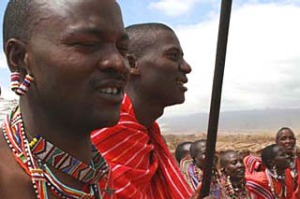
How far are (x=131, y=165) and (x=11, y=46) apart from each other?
144 centimetres

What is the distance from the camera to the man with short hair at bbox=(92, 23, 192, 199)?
10.2 ft

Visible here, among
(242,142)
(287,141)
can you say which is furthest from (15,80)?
(242,142)

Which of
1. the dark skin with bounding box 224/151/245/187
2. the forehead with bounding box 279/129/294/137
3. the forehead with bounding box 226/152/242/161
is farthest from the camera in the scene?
the forehead with bounding box 279/129/294/137

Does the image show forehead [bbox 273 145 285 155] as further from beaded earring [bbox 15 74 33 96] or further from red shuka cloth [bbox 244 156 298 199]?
beaded earring [bbox 15 74 33 96]

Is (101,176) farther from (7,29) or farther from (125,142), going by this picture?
(125,142)

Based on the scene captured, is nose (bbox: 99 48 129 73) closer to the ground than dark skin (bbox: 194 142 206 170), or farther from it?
farther from it

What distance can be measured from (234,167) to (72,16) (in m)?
6.13

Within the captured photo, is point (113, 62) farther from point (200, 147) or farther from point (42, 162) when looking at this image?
point (200, 147)

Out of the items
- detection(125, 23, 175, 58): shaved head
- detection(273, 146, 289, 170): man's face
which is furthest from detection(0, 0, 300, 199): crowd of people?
detection(273, 146, 289, 170): man's face

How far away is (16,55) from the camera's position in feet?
5.91

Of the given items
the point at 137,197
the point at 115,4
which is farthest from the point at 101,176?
the point at 137,197

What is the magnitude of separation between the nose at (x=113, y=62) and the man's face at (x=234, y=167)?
19.7 ft

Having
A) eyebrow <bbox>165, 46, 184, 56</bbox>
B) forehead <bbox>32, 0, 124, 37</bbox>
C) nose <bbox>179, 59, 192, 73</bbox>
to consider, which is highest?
forehead <bbox>32, 0, 124, 37</bbox>

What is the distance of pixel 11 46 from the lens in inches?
71.3
